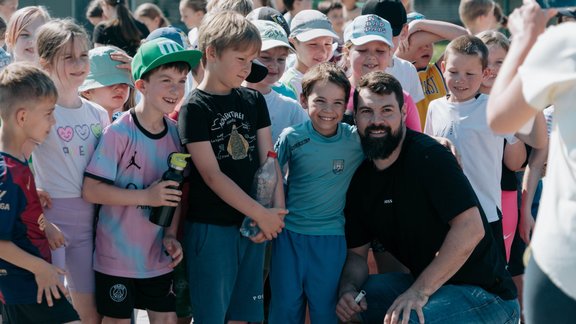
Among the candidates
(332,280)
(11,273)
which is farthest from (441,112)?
(11,273)

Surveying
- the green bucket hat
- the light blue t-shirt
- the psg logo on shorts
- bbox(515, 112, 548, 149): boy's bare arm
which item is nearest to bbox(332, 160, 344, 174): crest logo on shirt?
the light blue t-shirt

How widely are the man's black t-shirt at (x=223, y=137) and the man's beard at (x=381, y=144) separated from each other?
21.9 inches

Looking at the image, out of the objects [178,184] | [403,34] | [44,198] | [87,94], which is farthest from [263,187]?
[403,34]

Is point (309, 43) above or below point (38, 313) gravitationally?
above

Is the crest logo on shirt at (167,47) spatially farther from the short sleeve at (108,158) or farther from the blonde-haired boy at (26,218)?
the blonde-haired boy at (26,218)

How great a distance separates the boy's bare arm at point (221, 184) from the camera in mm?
4141

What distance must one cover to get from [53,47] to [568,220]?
9.36 feet

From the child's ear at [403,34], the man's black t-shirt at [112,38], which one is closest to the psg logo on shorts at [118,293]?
the child's ear at [403,34]

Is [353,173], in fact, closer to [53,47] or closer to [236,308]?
[236,308]

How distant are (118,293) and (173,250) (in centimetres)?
36

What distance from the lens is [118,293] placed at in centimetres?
424

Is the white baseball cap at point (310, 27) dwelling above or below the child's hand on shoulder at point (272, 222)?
above

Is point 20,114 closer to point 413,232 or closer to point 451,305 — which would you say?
point 413,232

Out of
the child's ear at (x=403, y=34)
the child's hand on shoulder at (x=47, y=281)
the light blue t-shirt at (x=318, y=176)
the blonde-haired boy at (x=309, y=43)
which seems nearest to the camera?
the child's hand on shoulder at (x=47, y=281)
